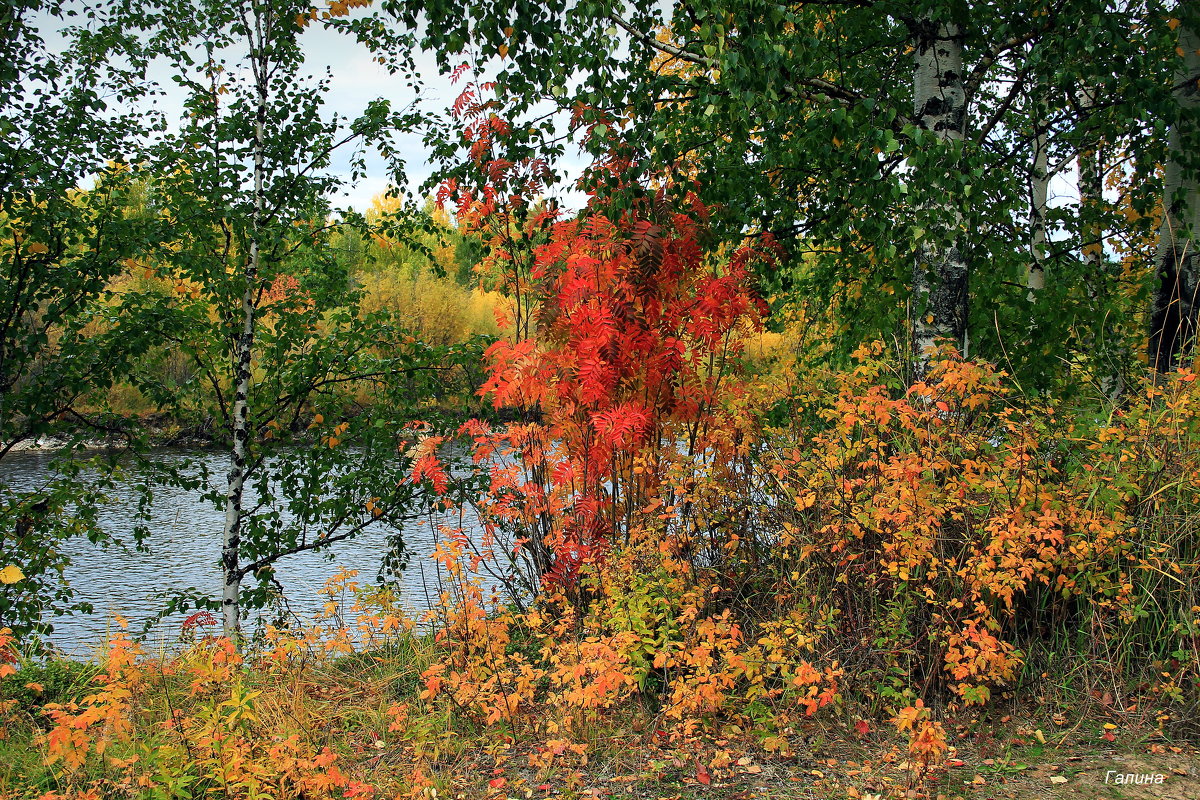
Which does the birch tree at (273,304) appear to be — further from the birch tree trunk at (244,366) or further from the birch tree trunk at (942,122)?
the birch tree trunk at (942,122)

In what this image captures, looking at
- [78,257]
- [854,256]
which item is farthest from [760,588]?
[78,257]

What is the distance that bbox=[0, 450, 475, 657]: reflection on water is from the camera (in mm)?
9898

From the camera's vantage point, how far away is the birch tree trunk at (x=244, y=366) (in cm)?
659

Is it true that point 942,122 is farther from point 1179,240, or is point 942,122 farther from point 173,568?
point 173,568

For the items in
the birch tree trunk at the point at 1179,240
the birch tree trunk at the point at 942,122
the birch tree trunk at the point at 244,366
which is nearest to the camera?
the birch tree trunk at the point at 942,122

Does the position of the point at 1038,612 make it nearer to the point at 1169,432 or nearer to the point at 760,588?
the point at 1169,432

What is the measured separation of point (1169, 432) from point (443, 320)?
28.8 m

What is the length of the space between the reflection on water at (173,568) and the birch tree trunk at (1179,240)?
690cm

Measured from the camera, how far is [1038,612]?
3977 mm

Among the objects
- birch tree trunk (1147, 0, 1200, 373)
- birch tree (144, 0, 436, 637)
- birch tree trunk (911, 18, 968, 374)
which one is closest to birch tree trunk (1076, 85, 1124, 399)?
birch tree trunk (1147, 0, 1200, 373)

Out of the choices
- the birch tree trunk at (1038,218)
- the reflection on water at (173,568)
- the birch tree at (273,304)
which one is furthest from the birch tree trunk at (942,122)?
the reflection on water at (173,568)

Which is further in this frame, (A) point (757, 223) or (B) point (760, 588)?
(A) point (757, 223)

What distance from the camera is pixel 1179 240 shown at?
5.40 m

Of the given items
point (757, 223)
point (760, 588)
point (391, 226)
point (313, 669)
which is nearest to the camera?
point (760, 588)
